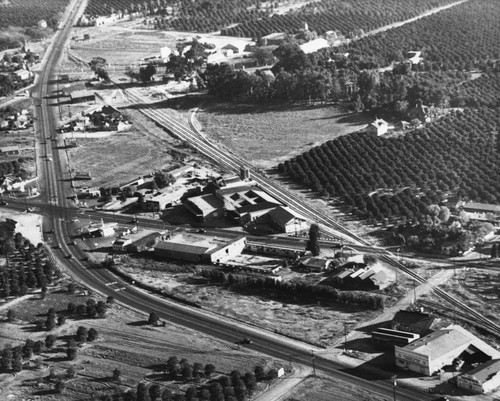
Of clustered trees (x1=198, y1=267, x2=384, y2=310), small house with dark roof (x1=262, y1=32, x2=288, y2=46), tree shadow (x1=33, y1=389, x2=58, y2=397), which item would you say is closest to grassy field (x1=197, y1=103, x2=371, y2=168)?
clustered trees (x1=198, y1=267, x2=384, y2=310)

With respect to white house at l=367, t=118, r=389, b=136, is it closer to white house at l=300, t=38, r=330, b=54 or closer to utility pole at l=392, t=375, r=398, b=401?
white house at l=300, t=38, r=330, b=54

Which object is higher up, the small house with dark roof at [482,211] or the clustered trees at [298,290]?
the small house with dark roof at [482,211]

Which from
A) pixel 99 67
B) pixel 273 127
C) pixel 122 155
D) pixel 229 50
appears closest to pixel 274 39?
pixel 229 50

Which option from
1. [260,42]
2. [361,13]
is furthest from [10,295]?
[361,13]

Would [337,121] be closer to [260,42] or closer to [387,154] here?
[387,154]

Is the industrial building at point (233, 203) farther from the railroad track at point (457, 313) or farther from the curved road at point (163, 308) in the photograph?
the railroad track at point (457, 313)

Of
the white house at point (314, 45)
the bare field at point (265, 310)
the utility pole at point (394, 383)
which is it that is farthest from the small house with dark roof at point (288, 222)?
the white house at point (314, 45)
